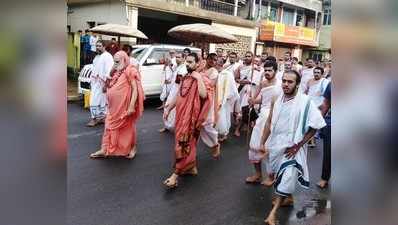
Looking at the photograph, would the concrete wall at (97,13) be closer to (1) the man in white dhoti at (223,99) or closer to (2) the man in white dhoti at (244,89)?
(2) the man in white dhoti at (244,89)

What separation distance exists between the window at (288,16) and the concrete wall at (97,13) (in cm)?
1736

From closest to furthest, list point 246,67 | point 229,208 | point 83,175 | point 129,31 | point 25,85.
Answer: point 25,85 < point 229,208 < point 83,175 < point 246,67 < point 129,31

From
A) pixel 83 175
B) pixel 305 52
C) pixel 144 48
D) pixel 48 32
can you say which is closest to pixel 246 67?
pixel 144 48

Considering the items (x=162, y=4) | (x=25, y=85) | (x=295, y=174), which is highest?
(x=162, y=4)

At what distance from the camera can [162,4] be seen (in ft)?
58.1

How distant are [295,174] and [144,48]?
8813 millimetres

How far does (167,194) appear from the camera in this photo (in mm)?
4891

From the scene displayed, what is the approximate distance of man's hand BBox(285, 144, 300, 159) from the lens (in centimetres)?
405

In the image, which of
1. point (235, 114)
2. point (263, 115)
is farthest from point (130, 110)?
point (235, 114)

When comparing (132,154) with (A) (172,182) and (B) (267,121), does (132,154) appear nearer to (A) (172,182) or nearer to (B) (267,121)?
(A) (172,182)

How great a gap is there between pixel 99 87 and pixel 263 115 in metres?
4.30

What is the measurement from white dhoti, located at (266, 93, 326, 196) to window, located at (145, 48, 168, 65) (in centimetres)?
824

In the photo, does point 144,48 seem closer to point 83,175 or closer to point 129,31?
point 129,31

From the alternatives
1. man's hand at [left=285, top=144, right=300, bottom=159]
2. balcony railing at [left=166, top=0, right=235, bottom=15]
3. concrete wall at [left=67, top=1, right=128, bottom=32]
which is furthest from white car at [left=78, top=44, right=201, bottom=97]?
balcony railing at [left=166, top=0, right=235, bottom=15]
